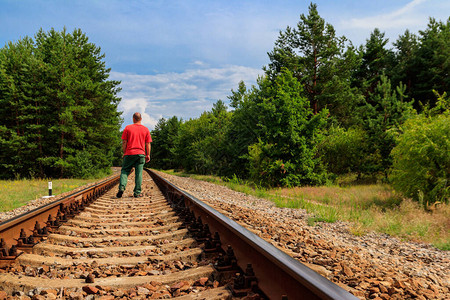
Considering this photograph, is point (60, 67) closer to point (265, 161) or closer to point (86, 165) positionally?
point (86, 165)

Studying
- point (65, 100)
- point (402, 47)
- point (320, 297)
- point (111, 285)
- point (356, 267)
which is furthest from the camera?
point (402, 47)

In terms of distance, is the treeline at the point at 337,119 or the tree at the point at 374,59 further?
the tree at the point at 374,59

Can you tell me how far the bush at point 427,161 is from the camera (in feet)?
28.3

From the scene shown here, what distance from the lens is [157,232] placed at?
3969 mm

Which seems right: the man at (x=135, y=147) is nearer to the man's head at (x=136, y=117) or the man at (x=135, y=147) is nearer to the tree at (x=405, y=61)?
the man's head at (x=136, y=117)

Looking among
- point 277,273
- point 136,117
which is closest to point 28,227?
point 277,273

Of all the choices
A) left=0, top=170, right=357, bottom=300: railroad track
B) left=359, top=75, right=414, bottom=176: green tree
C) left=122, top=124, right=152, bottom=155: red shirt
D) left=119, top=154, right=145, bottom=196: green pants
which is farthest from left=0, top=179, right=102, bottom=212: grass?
left=359, top=75, right=414, bottom=176: green tree

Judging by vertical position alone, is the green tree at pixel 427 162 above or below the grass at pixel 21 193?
above

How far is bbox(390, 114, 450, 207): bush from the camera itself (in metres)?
8.62

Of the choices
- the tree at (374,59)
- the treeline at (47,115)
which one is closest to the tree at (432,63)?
the tree at (374,59)

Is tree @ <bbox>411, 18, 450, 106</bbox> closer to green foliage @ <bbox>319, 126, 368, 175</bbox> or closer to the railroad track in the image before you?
green foliage @ <bbox>319, 126, 368, 175</bbox>

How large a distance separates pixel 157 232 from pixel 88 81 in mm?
25363

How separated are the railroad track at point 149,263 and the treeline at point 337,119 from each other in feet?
25.4

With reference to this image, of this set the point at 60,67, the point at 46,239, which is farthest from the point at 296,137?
the point at 60,67
